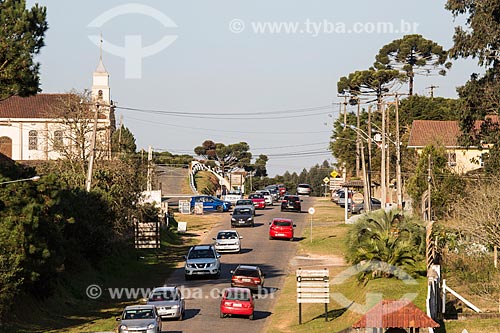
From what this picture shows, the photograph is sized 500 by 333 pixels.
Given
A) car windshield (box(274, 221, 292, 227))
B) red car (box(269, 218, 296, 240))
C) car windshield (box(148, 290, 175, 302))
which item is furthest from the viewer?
car windshield (box(274, 221, 292, 227))

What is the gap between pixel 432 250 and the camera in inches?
1395

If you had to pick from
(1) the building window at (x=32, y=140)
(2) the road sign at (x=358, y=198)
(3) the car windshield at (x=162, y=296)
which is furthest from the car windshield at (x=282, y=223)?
(1) the building window at (x=32, y=140)

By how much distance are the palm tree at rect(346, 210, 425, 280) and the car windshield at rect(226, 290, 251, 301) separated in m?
5.03

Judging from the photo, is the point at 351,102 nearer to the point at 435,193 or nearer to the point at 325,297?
the point at 435,193

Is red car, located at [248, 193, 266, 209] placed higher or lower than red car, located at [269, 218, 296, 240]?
higher

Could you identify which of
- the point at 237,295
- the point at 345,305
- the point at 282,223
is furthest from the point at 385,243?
the point at 282,223

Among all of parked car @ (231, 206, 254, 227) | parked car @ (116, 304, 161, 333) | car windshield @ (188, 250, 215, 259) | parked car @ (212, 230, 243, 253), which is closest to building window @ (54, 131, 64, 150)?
parked car @ (231, 206, 254, 227)

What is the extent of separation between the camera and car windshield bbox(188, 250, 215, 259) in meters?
46.6

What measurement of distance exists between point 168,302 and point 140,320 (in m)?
4.79

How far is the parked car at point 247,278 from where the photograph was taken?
4072 cm

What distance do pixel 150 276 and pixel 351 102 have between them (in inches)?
2223

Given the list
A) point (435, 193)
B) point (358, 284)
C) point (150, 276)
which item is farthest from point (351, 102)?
point (358, 284)

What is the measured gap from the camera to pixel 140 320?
29953 mm

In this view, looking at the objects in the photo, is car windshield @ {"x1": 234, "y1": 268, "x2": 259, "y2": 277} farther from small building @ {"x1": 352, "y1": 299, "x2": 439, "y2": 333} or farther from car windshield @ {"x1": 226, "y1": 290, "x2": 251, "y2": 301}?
small building @ {"x1": 352, "y1": 299, "x2": 439, "y2": 333}
